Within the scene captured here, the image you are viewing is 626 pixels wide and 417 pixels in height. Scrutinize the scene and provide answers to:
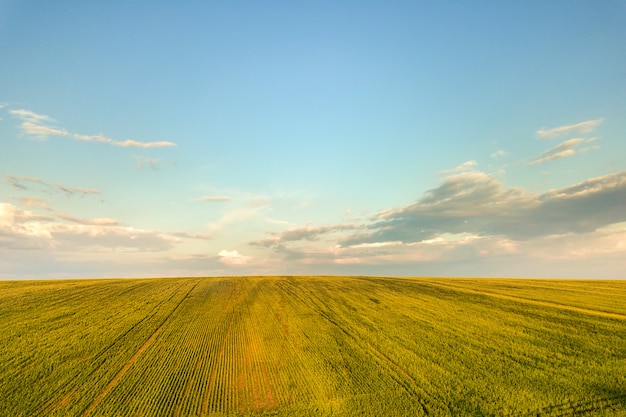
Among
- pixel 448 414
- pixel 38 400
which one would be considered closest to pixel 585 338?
pixel 448 414

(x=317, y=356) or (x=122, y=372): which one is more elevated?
(x=317, y=356)

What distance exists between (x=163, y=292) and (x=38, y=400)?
3474 centimetres

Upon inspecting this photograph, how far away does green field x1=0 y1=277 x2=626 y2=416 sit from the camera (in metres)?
19.5

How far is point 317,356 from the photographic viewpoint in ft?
87.3

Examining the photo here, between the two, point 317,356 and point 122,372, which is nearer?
point 122,372

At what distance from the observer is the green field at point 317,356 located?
19.5 m

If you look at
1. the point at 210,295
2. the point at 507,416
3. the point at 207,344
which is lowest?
the point at 507,416

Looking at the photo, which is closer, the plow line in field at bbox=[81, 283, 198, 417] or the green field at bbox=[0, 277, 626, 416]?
the green field at bbox=[0, 277, 626, 416]

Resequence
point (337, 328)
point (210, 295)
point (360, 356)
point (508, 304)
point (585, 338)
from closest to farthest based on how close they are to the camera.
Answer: point (360, 356) < point (585, 338) < point (337, 328) < point (508, 304) < point (210, 295)

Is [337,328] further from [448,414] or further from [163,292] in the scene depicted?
[163,292]

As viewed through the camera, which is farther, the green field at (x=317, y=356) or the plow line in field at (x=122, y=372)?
the plow line in field at (x=122, y=372)

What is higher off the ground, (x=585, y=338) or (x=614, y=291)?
(x=614, y=291)

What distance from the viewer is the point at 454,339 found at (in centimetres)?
2948

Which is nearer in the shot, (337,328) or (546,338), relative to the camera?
(546,338)
